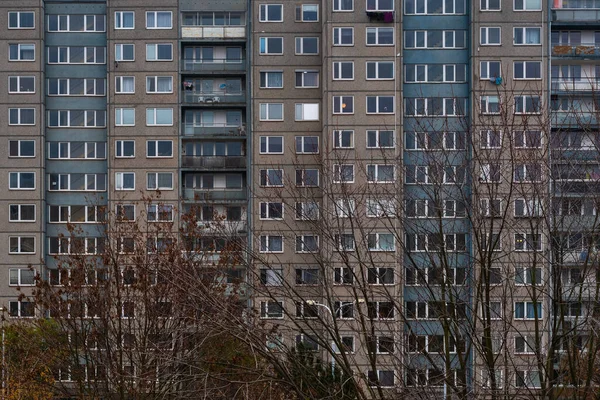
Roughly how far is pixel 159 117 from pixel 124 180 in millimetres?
5148

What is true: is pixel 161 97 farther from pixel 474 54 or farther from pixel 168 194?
pixel 474 54

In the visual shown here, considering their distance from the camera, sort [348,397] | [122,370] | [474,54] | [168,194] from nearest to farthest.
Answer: [348,397] → [122,370] → [474,54] → [168,194]

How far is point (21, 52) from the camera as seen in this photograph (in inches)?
2724

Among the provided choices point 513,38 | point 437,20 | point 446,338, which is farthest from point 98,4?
point 446,338

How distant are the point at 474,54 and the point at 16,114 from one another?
106 ft

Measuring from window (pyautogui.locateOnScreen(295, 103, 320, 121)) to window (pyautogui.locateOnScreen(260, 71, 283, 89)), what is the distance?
206cm

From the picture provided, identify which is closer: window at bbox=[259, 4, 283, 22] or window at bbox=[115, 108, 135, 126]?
window at bbox=[259, 4, 283, 22]

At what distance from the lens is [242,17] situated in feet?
229

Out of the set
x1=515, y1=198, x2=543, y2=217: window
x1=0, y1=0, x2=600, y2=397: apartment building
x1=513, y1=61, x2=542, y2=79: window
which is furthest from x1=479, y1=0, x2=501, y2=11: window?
x1=515, y1=198, x2=543, y2=217: window

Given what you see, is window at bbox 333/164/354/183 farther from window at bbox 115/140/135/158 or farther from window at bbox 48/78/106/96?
window at bbox 48/78/106/96

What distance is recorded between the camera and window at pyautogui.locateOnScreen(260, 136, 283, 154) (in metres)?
67.9

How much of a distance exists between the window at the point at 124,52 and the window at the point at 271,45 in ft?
30.8

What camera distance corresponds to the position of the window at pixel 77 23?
69.8 m

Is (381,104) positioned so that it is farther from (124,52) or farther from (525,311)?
(525,311)
